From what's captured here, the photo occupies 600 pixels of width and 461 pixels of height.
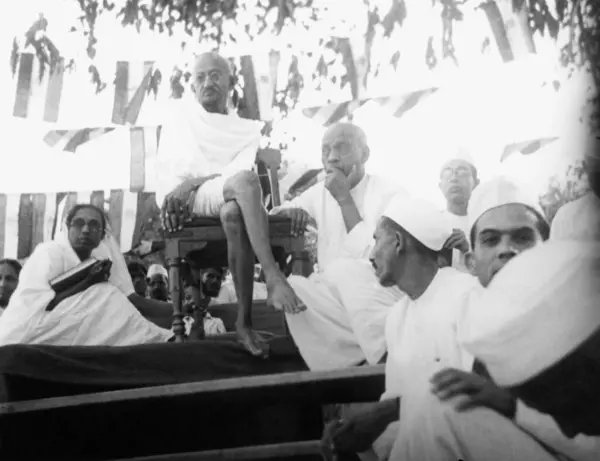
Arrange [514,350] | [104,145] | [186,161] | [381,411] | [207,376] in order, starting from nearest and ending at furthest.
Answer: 1. [514,350]
2. [381,411]
3. [207,376]
4. [186,161]
5. [104,145]

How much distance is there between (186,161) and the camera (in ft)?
12.3

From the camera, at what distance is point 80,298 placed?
12.9 feet

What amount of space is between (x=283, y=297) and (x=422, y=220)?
59 cm

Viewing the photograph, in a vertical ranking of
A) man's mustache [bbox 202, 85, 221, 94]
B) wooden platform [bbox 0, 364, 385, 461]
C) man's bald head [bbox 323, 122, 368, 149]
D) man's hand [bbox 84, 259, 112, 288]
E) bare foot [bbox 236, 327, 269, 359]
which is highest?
man's mustache [bbox 202, 85, 221, 94]

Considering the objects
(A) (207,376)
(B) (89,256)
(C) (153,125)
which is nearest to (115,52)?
(C) (153,125)

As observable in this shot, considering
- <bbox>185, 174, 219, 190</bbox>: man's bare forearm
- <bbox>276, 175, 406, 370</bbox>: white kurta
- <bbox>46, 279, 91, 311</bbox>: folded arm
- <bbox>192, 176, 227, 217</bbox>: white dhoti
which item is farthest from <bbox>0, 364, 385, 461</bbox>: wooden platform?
<bbox>185, 174, 219, 190</bbox>: man's bare forearm

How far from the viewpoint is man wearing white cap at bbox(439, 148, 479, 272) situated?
3340mm

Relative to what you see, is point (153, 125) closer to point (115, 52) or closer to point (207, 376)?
point (115, 52)

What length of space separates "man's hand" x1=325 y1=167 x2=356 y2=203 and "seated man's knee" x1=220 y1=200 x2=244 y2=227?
1.20 feet

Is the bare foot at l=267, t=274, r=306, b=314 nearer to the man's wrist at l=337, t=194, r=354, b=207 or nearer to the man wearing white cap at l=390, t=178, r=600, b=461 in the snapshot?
the man's wrist at l=337, t=194, r=354, b=207

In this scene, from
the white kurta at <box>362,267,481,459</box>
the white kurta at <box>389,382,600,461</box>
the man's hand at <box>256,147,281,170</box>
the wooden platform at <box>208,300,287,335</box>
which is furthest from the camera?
the man's hand at <box>256,147,281,170</box>

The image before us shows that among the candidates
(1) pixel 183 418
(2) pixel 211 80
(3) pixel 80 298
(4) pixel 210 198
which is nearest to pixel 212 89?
(2) pixel 211 80

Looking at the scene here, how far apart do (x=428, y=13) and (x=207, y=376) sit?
1.62 meters

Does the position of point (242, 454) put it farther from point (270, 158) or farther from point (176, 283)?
point (270, 158)
